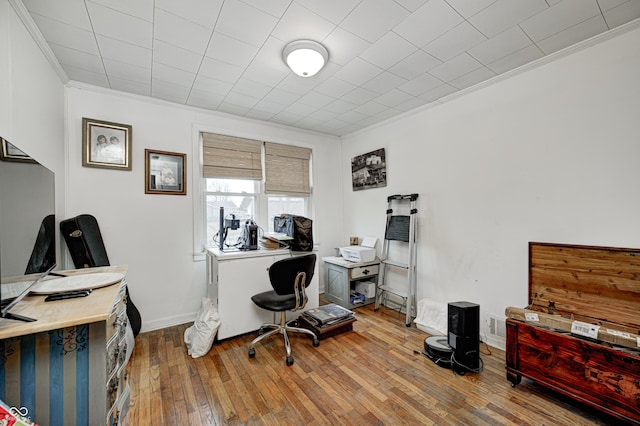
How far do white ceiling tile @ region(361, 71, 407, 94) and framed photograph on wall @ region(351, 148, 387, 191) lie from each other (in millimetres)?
1080

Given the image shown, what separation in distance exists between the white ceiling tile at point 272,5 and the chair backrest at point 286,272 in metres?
1.84

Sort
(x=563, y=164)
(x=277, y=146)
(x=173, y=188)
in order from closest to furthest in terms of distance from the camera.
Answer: (x=563, y=164)
(x=173, y=188)
(x=277, y=146)

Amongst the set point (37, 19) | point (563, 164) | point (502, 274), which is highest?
point (37, 19)

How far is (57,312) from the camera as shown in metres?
1.06

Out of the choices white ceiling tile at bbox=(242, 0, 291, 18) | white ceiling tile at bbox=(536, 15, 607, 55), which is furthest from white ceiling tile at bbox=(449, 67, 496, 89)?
white ceiling tile at bbox=(242, 0, 291, 18)

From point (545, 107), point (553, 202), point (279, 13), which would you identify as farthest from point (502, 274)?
point (279, 13)

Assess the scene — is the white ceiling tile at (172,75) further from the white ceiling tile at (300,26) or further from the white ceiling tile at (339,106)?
the white ceiling tile at (339,106)

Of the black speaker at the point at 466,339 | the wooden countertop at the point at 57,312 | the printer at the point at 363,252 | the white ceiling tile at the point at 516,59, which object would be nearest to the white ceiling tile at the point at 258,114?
the printer at the point at 363,252

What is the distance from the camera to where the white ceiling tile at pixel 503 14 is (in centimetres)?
164

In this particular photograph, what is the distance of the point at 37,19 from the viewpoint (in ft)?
5.62

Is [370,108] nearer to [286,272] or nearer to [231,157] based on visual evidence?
[231,157]

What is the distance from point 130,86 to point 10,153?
198 cm

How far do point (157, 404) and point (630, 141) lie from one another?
3.82 metres

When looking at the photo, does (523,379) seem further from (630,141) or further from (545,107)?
(545,107)
